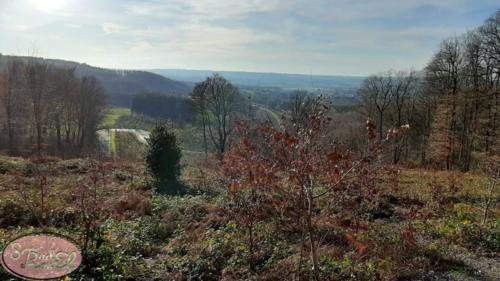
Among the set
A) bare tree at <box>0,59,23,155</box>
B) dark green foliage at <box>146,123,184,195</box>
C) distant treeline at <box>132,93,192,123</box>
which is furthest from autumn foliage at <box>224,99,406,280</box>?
distant treeline at <box>132,93,192,123</box>

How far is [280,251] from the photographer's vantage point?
6.57 m

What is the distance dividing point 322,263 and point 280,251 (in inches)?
32.7

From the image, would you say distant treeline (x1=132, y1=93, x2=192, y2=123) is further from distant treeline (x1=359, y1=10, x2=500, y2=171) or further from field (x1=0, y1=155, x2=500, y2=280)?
field (x1=0, y1=155, x2=500, y2=280)

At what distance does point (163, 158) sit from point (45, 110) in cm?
2319

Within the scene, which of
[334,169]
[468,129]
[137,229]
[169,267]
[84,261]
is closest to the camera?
[334,169]

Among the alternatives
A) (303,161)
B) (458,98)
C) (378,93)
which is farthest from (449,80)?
(303,161)

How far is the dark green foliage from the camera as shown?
13.8 m

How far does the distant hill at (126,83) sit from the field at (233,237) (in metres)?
76.6

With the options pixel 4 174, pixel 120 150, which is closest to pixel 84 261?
pixel 4 174

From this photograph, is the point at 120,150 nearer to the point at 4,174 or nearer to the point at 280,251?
the point at 4,174

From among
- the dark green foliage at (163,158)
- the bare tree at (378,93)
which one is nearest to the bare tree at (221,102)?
the bare tree at (378,93)

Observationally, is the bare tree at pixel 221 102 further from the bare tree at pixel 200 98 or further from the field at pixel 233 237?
the field at pixel 233 237

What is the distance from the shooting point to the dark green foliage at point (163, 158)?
1379 centimetres

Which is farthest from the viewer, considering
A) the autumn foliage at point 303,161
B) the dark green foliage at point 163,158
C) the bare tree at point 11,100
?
the bare tree at point 11,100
